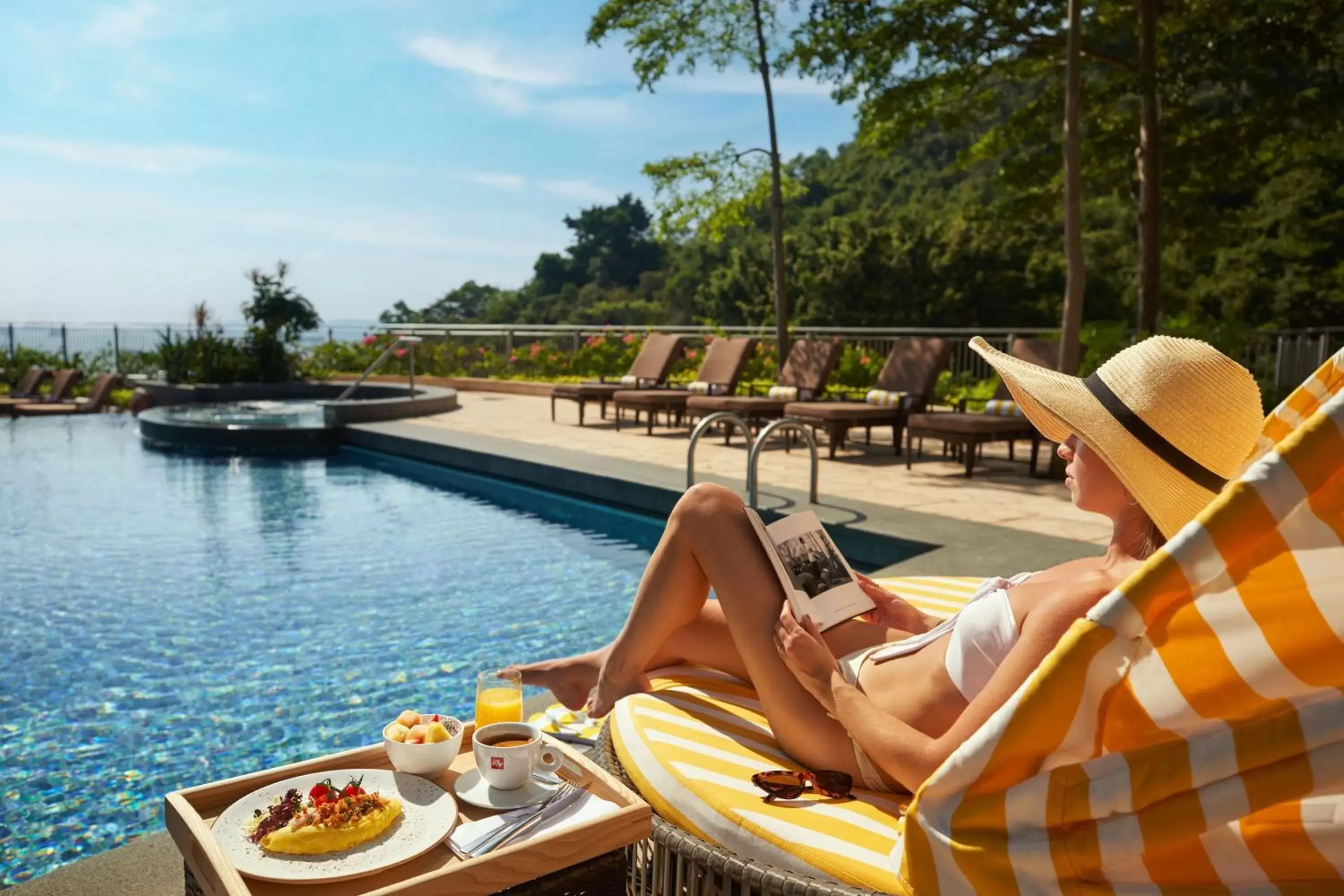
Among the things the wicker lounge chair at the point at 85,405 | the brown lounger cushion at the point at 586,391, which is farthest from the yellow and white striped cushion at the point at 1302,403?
the wicker lounge chair at the point at 85,405

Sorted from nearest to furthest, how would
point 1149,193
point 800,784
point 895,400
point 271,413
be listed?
point 800,784, point 895,400, point 1149,193, point 271,413

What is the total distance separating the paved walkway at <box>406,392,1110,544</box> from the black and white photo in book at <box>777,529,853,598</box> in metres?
3.23

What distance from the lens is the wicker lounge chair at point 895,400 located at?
8.52 metres

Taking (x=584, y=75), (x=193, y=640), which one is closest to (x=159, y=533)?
(x=193, y=640)

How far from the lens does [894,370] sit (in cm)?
893

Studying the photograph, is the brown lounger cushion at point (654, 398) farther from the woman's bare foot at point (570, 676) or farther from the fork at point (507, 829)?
the fork at point (507, 829)

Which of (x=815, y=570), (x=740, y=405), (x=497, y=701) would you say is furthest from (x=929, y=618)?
(x=740, y=405)

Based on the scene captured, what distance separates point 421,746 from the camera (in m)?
1.75

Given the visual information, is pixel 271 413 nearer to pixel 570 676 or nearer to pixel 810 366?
pixel 810 366

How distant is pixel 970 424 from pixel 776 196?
587 cm

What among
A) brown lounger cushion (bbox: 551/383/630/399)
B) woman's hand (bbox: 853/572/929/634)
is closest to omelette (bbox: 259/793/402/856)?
woman's hand (bbox: 853/572/929/634)

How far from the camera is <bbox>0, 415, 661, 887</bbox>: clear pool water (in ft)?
10.8

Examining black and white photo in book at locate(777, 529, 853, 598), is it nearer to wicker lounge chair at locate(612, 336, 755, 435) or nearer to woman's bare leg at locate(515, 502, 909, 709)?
woman's bare leg at locate(515, 502, 909, 709)

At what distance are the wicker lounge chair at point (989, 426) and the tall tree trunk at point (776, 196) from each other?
386 cm
